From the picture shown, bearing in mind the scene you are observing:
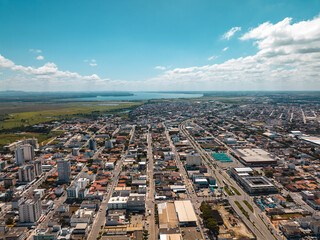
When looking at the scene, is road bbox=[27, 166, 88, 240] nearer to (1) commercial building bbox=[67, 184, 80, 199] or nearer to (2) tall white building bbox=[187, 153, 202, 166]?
(1) commercial building bbox=[67, 184, 80, 199]

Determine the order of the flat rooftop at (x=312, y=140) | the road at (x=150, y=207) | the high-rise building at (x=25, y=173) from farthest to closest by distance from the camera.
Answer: the flat rooftop at (x=312, y=140) → the high-rise building at (x=25, y=173) → the road at (x=150, y=207)

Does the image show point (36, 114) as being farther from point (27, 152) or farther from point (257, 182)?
point (257, 182)

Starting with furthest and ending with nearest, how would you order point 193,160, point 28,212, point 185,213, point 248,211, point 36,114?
point 36,114, point 193,160, point 248,211, point 185,213, point 28,212

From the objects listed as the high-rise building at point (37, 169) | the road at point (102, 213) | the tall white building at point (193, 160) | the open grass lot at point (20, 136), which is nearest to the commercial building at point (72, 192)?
the road at point (102, 213)

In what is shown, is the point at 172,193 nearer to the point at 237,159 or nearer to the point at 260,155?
the point at 237,159

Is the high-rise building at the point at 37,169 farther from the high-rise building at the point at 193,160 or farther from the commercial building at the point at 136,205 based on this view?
the high-rise building at the point at 193,160

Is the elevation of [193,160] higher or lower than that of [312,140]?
higher

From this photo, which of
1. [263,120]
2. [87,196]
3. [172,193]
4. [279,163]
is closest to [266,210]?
[172,193]

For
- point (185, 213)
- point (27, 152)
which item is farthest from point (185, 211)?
point (27, 152)
